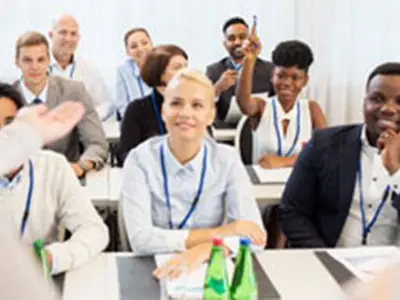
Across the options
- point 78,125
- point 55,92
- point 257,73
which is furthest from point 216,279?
point 257,73

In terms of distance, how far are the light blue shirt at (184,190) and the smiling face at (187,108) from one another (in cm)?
7

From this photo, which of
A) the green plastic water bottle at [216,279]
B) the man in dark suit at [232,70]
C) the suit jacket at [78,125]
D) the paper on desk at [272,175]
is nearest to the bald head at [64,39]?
the man in dark suit at [232,70]

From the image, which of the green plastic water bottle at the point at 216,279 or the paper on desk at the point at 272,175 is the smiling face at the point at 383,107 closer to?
the paper on desk at the point at 272,175

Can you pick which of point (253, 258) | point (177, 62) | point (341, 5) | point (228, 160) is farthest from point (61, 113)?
point (341, 5)

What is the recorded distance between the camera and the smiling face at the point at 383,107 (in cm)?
223

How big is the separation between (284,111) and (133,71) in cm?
200

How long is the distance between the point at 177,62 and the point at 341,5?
9.16 ft

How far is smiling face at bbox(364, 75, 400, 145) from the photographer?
2229 mm

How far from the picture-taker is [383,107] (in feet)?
7.36

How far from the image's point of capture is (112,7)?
532 cm

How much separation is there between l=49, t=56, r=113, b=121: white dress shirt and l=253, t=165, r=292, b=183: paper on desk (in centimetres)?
198

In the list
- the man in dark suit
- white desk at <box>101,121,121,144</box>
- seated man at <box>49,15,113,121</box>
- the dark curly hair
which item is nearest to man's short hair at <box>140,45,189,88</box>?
the dark curly hair

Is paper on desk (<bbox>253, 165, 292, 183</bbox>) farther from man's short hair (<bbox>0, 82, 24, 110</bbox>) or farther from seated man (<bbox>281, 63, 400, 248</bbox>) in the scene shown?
man's short hair (<bbox>0, 82, 24, 110</bbox>)

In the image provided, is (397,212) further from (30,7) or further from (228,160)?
(30,7)
